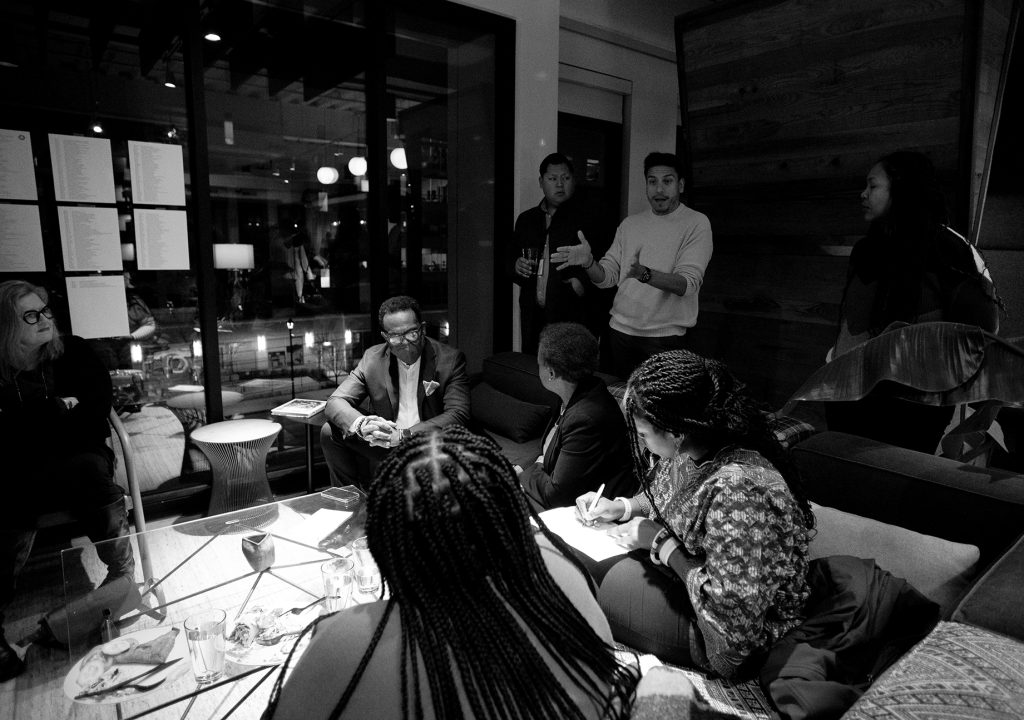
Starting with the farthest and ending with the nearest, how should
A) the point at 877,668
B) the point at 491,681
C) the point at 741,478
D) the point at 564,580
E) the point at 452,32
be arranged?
the point at 452,32
the point at 741,478
the point at 877,668
the point at 564,580
the point at 491,681

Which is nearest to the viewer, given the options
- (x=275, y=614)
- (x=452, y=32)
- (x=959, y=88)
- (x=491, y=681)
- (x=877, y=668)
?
(x=491, y=681)

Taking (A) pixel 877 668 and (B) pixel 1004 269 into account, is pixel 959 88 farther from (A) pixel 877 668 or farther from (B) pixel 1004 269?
(A) pixel 877 668

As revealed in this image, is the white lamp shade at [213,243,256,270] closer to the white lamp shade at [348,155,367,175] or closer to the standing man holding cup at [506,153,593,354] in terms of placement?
the white lamp shade at [348,155,367,175]

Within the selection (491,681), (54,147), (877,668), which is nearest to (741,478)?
(877,668)

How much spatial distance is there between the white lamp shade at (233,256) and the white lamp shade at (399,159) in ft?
3.57

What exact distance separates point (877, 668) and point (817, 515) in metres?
0.50

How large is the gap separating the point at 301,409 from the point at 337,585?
1862 millimetres

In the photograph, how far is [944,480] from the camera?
1.72 meters

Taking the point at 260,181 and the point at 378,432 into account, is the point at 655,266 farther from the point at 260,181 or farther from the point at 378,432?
the point at 260,181

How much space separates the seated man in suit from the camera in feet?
10.6

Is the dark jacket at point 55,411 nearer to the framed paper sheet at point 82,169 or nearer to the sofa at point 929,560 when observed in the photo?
the framed paper sheet at point 82,169

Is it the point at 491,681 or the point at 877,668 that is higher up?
the point at 491,681

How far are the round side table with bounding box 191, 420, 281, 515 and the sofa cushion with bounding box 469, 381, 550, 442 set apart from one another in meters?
1.10

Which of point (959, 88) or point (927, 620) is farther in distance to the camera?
point (959, 88)
